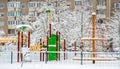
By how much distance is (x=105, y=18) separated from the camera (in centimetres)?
6253

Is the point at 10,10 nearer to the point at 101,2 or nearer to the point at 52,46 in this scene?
the point at 101,2

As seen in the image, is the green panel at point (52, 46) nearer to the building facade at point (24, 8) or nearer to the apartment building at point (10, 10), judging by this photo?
the building facade at point (24, 8)

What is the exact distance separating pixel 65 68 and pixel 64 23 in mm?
25113

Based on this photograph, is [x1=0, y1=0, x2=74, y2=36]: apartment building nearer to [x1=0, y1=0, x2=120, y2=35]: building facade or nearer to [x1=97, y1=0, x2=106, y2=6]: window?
[x1=0, y1=0, x2=120, y2=35]: building facade

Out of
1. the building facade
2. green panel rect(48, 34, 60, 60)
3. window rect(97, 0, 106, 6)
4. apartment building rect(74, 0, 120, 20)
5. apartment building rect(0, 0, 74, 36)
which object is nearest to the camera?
green panel rect(48, 34, 60, 60)

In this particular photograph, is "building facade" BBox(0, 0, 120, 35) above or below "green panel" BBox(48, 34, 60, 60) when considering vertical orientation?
above

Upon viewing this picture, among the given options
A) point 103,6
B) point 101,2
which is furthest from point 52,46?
point 101,2

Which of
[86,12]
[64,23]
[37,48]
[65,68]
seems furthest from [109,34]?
[65,68]

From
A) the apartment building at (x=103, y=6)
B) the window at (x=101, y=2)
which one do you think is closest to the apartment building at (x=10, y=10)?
the apartment building at (x=103, y=6)

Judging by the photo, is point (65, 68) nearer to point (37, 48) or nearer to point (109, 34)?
point (37, 48)

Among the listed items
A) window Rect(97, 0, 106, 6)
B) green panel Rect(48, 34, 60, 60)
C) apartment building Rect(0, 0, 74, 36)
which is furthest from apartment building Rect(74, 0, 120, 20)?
green panel Rect(48, 34, 60, 60)

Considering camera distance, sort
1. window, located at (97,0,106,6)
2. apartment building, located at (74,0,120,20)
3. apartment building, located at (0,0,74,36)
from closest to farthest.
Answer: apartment building, located at (74,0,120,20) < window, located at (97,0,106,6) < apartment building, located at (0,0,74,36)

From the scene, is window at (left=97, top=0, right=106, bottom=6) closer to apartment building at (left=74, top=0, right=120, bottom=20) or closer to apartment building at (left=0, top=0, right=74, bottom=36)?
apartment building at (left=74, top=0, right=120, bottom=20)

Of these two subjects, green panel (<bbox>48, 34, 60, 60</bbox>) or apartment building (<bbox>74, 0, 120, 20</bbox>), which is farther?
apartment building (<bbox>74, 0, 120, 20</bbox>)
